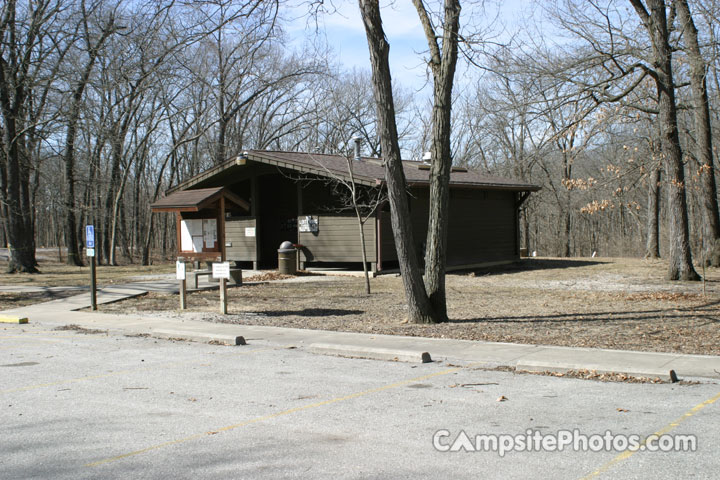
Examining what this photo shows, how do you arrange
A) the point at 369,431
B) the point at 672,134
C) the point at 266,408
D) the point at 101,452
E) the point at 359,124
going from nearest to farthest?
the point at 101,452 < the point at 369,431 < the point at 266,408 < the point at 672,134 < the point at 359,124

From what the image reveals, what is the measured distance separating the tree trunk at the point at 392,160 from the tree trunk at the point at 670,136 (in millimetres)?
9106

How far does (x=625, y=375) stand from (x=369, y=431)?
12.5 ft

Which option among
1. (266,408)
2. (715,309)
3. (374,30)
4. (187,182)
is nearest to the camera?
(266,408)

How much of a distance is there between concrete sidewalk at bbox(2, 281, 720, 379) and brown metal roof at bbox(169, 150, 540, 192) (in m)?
9.07

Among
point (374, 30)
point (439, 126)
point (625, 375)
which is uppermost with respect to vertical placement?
point (374, 30)

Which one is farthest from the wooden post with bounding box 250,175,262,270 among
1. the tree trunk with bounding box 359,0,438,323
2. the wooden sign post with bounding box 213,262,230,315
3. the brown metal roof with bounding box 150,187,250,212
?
the tree trunk with bounding box 359,0,438,323

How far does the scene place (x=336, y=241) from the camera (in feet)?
82.8

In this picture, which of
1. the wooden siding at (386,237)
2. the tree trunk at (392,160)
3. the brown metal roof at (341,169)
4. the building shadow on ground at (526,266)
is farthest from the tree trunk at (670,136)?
the wooden siding at (386,237)

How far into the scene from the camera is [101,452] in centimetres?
522

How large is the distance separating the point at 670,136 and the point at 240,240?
16684 mm

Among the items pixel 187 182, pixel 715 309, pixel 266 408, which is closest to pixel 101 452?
pixel 266 408

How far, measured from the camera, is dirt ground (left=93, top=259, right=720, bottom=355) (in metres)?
11.1

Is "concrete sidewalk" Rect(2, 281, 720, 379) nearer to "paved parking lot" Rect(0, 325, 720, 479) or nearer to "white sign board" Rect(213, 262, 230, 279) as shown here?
"paved parking lot" Rect(0, 325, 720, 479)

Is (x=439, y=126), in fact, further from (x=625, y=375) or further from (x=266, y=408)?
(x=266, y=408)
